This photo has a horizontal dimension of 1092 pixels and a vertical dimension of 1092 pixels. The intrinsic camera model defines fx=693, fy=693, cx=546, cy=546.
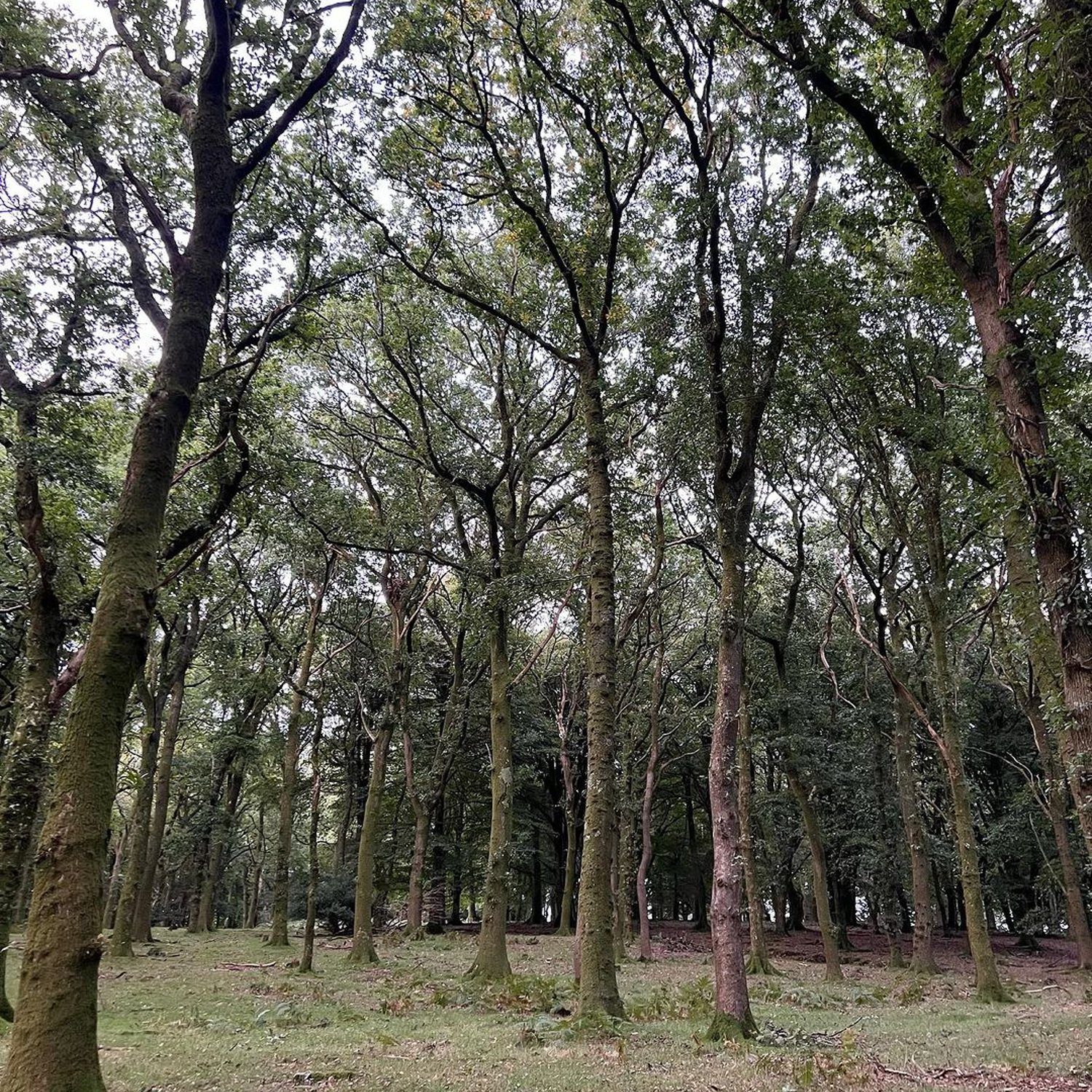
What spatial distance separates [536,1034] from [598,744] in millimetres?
3689

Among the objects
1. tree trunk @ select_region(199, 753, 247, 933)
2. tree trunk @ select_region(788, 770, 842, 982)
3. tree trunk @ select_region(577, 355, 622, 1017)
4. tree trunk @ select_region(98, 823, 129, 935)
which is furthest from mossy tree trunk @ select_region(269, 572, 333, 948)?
tree trunk @ select_region(788, 770, 842, 982)

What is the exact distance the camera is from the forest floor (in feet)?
20.5

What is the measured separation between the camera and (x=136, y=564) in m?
5.67

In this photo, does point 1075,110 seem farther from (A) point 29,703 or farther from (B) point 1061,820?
(B) point 1061,820

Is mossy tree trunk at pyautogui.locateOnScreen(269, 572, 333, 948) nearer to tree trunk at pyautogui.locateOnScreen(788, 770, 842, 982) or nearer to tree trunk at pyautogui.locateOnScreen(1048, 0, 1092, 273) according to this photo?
tree trunk at pyautogui.locateOnScreen(788, 770, 842, 982)

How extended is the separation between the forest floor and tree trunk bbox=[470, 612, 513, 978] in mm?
679

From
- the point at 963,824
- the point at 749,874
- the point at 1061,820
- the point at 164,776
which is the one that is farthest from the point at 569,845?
the point at 1061,820

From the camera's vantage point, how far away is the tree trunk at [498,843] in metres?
14.1

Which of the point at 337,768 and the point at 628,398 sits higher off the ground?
the point at 628,398

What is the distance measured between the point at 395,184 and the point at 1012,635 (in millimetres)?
12452

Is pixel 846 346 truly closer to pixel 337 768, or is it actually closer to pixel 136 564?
pixel 136 564

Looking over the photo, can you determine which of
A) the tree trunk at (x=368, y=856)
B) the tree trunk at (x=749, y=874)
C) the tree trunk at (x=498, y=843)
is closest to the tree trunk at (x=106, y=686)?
the tree trunk at (x=498, y=843)

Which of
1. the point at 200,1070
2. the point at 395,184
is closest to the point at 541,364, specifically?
the point at 395,184

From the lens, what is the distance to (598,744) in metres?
10.4
